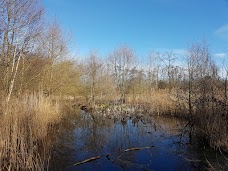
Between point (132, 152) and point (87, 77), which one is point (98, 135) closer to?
point (132, 152)

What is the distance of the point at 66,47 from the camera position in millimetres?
14242

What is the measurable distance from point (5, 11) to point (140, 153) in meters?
6.25

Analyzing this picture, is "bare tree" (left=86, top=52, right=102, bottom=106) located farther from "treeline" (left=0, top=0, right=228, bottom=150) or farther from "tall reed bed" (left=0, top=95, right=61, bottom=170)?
"tall reed bed" (left=0, top=95, right=61, bottom=170)

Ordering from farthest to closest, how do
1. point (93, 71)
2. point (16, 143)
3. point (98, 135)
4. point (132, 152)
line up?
point (93, 71), point (98, 135), point (132, 152), point (16, 143)

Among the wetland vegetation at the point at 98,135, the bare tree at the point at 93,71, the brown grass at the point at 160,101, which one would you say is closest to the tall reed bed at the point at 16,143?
the wetland vegetation at the point at 98,135

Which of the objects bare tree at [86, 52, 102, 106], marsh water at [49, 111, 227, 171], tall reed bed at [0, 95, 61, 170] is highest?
bare tree at [86, 52, 102, 106]

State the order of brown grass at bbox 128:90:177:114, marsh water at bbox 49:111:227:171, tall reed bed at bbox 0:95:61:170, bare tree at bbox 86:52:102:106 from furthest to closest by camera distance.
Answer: bare tree at bbox 86:52:102:106, brown grass at bbox 128:90:177:114, marsh water at bbox 49:111:227:171, tall reed bed at bbox 0:95:61:170

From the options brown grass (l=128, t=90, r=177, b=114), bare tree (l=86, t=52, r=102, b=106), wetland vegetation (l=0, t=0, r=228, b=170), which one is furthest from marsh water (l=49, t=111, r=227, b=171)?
bare tree (l=86, t=52, r=102, b=106)

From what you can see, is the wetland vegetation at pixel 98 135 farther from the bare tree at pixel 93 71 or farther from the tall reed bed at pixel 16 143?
the bare tree at pixel 93 71

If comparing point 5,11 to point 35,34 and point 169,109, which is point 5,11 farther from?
point 169,109

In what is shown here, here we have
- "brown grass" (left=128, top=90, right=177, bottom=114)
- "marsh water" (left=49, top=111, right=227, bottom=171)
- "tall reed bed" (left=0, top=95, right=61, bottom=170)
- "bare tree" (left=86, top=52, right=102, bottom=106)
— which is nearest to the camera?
"tall reed bed" (left=0, top=95, right=61, bottom=170)

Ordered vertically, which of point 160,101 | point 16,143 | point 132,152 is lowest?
point 132,152

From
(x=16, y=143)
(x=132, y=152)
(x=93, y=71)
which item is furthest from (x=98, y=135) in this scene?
(x=93, y=71)

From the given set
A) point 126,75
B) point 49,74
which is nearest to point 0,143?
point 49,74
